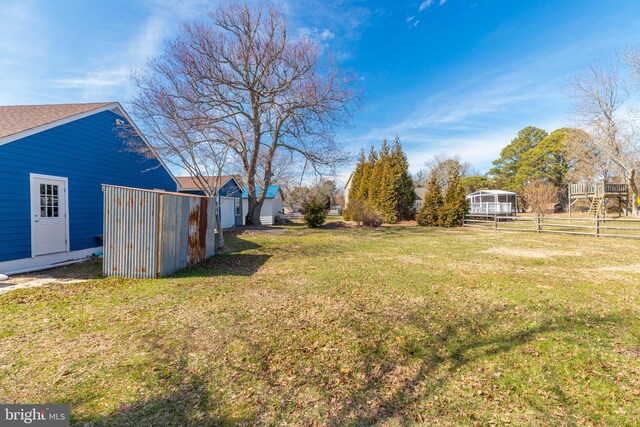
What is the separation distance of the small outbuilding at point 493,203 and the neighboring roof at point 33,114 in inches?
1138

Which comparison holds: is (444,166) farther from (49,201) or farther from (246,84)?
(49,201)

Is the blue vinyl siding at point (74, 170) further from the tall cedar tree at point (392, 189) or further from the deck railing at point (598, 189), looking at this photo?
the deck railing at point (598, 189)

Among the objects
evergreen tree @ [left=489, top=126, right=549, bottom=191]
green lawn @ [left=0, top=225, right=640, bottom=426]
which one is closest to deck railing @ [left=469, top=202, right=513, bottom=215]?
evergreen tree @ [left=489, top=126, right=549, bottom=191]

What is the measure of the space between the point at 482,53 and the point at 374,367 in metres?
14.8

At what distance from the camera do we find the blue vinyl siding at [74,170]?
6453 millimetres

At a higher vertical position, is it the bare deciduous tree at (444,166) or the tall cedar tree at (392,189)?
the bare deciduous tree at (444,166)

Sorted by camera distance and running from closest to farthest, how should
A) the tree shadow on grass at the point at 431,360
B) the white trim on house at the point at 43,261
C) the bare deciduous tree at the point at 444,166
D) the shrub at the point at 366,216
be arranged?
the tree shadow on grass at the point at 431,360 → the white trim on house at the point at 43,261 → the shrub at the point at 366,216 → the bare deciduous tree at the point at 444,166

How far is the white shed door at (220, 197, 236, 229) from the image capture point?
61.2 ft

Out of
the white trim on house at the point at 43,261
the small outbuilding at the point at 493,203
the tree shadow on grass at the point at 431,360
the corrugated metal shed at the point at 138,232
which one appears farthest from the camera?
the small outbuilding at the point at 493,203

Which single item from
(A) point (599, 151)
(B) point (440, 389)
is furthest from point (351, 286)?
(A) point (599, 151)

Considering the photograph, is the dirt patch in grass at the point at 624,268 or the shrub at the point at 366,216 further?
the shrub at the point at 366,216

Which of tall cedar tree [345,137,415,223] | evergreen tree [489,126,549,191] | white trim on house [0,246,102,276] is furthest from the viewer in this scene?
evergreen tree [489,126,549,191]

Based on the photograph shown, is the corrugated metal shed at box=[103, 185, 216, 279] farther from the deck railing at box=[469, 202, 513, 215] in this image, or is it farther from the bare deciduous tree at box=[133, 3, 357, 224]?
the deck railing at box=[469, 202, 513, 215]

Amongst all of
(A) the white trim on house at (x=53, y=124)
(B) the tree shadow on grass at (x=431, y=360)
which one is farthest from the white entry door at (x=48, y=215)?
(B) the tree shadow on grass at (x=431, y=360)
